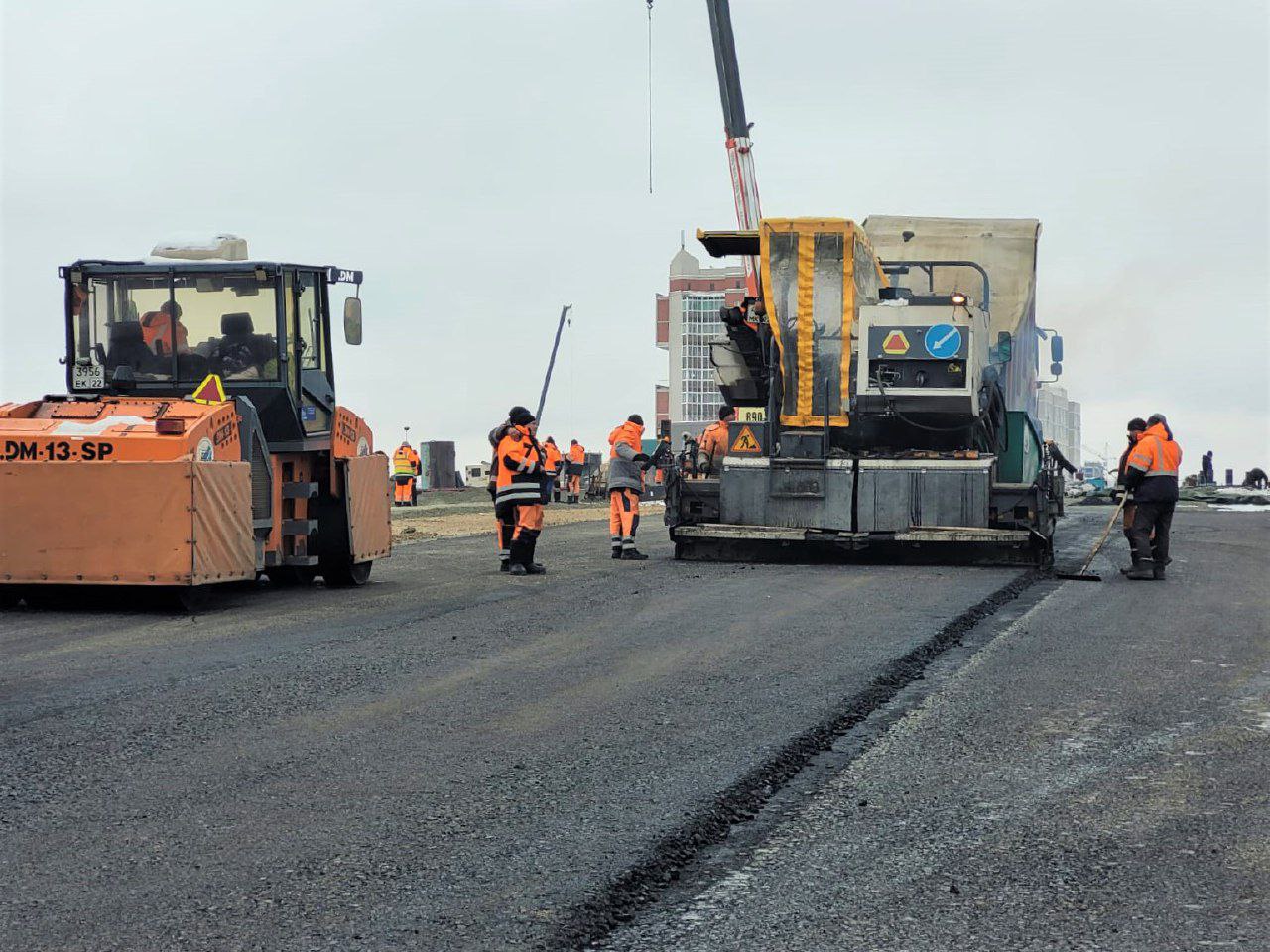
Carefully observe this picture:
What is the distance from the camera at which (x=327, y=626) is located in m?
10.9

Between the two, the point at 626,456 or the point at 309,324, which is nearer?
the point at 309,324

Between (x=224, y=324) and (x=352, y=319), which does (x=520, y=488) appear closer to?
(x=352, y=319)

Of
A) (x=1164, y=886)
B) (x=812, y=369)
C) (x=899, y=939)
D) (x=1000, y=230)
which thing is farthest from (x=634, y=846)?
(x=1000, y=230)

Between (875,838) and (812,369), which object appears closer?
(875,838)

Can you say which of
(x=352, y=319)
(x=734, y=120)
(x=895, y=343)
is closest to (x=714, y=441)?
(x=895, y=343)

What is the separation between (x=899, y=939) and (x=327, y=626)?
24.1 ft

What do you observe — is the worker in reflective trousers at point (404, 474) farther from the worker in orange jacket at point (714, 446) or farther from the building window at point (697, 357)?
the building window at point (697, 357)

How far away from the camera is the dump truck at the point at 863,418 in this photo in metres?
16.7

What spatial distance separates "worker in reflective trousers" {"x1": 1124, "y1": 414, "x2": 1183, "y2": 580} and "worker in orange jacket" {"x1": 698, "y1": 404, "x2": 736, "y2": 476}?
15.8 ft

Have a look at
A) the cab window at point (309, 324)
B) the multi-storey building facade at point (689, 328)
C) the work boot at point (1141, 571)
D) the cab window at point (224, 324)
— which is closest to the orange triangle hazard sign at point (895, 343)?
the work boot at point (1141, 571)

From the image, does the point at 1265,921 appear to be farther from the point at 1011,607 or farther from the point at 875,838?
the point at 1011,607

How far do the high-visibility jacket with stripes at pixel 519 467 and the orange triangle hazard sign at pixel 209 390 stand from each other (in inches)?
120

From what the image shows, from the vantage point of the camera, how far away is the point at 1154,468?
1562cm

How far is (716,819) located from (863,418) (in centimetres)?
1230
